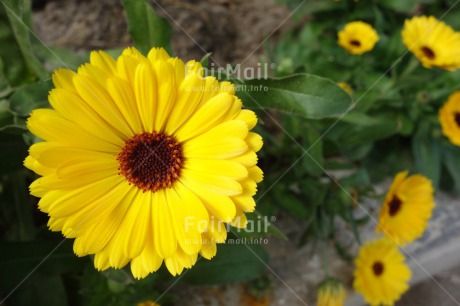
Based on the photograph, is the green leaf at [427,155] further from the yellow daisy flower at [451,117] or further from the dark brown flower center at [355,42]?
the dark brown flower center at [355,42]

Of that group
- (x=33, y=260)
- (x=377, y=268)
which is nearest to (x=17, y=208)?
(x=33, y=260)

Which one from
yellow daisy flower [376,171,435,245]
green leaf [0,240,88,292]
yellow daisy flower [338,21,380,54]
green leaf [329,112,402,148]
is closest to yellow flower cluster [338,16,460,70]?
yellow daisy flower [338,21,380,54]

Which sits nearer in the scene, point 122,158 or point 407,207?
point 122,158

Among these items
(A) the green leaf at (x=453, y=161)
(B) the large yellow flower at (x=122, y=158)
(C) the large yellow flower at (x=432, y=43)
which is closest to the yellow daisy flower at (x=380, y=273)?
(A) the green leaf at (x=453, y=161)

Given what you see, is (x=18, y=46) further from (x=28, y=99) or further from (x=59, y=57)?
(x=28, y=99)

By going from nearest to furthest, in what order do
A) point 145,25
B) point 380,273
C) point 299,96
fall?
point 299,96 < point 145,25 < point 380,273

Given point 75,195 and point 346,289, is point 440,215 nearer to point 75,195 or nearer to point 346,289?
point 346,289
